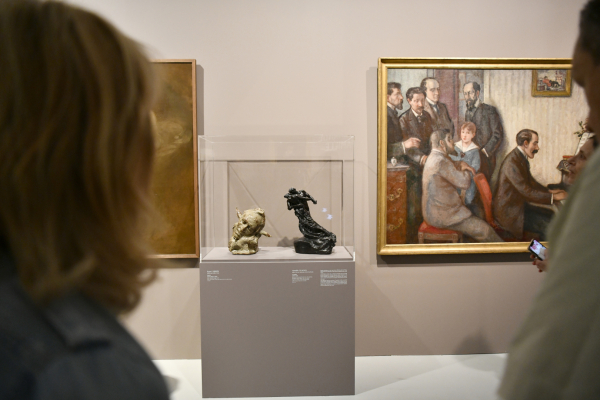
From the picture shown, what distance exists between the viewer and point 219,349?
2.77m

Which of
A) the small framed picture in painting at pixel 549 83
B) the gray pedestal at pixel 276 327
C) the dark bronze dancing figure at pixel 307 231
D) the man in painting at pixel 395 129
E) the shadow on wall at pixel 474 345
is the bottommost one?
the shadow on wall at pixel 474 345

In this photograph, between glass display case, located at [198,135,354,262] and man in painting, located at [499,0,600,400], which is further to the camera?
glass display case, located at [198,135,354,262]

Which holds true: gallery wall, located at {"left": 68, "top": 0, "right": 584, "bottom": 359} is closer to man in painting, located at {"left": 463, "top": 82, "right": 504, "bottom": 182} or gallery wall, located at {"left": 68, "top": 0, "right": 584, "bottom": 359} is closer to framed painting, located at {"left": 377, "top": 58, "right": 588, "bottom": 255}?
framed painting, located at {"left": 377, "top": 58, "right": 588, "bottom": 255}

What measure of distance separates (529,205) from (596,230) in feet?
9.69

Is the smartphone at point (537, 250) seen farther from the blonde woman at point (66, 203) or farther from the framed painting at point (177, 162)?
the blonde woman at point (66, 203)

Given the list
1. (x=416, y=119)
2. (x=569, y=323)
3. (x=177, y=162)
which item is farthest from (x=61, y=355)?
(x=416, y=119)

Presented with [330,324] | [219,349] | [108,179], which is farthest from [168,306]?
[108,179]

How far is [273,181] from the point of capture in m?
3.06

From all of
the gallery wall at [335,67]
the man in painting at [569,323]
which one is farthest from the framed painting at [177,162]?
the man in painting at [569,323]

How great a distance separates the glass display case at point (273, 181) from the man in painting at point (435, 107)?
0.83m

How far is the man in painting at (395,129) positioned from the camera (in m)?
3.29

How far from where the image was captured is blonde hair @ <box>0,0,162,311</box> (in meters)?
0.63

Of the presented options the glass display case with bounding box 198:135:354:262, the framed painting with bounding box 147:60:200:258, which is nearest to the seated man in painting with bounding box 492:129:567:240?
the glass display case with bounding box 198:135:354:262

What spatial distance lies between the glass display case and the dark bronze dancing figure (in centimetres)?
9
